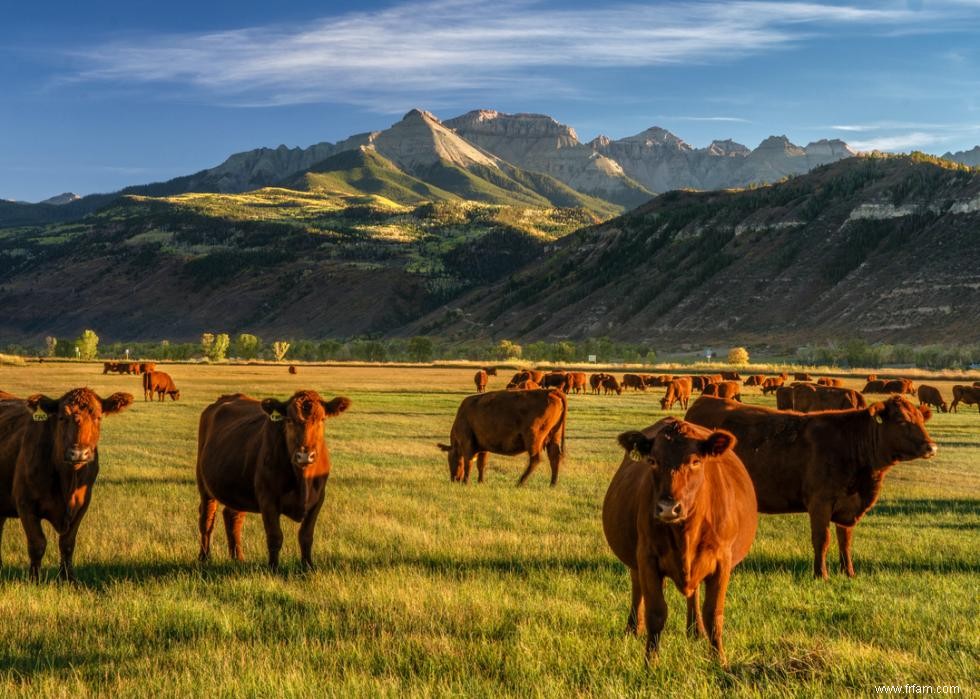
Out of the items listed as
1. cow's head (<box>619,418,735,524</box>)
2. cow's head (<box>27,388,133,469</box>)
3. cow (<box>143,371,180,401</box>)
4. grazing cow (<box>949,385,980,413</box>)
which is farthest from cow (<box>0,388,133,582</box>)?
grazing cow (<box>949,385,980,413</box>)

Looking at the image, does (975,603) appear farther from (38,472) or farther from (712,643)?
(38,472)

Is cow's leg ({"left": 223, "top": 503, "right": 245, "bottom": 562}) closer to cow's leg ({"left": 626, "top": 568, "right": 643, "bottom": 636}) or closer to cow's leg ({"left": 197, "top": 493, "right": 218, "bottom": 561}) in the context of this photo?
cow's leg ({"left": 197, "top": 493, "right": 218, "bottom": 561})

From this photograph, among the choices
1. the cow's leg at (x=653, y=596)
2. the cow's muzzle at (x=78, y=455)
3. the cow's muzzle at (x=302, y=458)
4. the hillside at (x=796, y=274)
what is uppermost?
the hillside at (x=796, y=274)

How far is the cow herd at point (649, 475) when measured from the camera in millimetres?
6297

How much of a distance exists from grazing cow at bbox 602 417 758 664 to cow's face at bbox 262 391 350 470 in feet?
12.3

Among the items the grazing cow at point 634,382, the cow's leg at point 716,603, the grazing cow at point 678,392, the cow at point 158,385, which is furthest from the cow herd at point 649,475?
the grazing cow at point 634,382

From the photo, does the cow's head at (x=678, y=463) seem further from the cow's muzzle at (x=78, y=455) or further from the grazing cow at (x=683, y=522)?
the cow's muzzle at (x=78, y=455)

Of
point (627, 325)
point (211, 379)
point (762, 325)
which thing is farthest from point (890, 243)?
point (211, 379)

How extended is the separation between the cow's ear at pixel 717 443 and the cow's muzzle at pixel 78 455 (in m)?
6.09

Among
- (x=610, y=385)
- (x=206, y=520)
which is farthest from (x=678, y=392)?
(x=206, y=520)

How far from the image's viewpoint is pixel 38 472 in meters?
9.02

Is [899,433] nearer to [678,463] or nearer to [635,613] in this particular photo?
[635,613]

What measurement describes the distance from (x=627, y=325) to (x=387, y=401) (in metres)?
122

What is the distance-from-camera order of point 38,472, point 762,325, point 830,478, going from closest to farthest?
point 38,472
point 830,478
point 762,325
